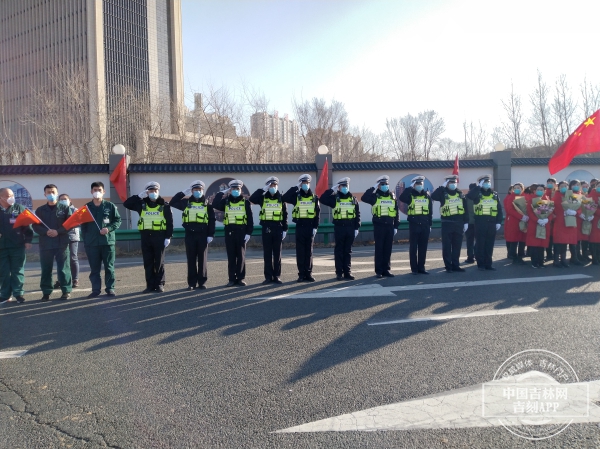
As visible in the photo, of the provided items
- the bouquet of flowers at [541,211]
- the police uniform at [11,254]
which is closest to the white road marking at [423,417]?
the police uniform at [11,254]

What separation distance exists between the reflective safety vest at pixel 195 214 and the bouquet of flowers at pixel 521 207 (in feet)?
25.2

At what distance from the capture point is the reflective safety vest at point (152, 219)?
8.90 m

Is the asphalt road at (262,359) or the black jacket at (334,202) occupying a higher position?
the black jacket at (334,202)

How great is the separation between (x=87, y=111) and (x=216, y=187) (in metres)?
13.2

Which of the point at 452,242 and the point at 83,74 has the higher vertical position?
the point at 83,74

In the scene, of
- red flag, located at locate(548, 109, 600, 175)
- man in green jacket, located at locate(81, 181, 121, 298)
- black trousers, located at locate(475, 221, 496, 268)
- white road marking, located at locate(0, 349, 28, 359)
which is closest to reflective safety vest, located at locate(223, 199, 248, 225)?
man in green jacket, located at locate(81, 181, 121, 298)

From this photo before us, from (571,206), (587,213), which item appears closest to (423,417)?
(571,206)

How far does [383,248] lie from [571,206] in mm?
4541

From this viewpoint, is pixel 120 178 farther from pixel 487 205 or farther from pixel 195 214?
pixel 487 205

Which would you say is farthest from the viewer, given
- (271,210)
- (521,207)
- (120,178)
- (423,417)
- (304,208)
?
(120,178)

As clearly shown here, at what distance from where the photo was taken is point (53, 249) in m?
8.60

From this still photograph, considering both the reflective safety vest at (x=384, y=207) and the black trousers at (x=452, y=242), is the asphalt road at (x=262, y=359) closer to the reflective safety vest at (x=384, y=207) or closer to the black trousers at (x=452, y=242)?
the black trousers at (x=452, y=242)

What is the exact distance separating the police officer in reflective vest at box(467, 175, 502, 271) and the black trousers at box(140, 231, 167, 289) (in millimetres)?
7039

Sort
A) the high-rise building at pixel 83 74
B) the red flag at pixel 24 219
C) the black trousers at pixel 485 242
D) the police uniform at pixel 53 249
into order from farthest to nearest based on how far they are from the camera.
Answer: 1. the high-rise building at pixel 83 74
2. the black trousers at pixel 485 242
3. the police uniform at pixel 53 249
4. the red flag at pixel 24 219
